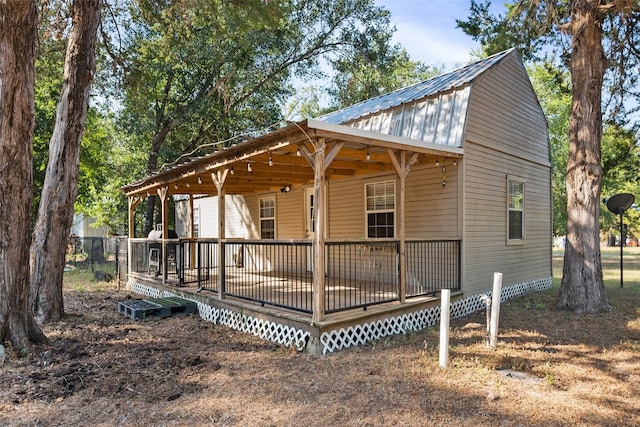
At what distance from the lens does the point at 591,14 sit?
7.56 m

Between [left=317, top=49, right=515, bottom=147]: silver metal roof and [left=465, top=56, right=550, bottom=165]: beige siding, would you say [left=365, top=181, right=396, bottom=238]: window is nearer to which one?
[left=317, top=49, right=515, bottom=147]: silver metal roof

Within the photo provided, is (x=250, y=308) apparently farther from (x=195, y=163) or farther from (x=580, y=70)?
(x=580, y=70)

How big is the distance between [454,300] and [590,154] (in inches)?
152

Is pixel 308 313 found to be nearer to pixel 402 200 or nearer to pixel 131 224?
pixel 402 200

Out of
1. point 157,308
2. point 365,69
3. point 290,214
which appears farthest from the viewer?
point 365,69

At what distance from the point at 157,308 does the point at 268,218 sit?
16.6 ft

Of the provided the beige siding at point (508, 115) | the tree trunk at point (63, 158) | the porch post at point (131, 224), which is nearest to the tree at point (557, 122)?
the beige siding at point (508, 115)

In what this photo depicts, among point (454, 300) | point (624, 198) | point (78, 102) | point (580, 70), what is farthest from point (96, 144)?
point (624, 198)

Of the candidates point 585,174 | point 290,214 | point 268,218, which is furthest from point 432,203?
point 268,218

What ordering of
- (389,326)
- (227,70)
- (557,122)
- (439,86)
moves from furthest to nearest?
(557,122)
(227,70)
(439,86)
(389,326)

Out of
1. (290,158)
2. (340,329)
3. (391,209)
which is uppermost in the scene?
(290,158)

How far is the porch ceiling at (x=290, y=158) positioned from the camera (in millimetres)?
5141

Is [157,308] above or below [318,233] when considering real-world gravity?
below

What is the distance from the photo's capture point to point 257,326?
20.2 feet
